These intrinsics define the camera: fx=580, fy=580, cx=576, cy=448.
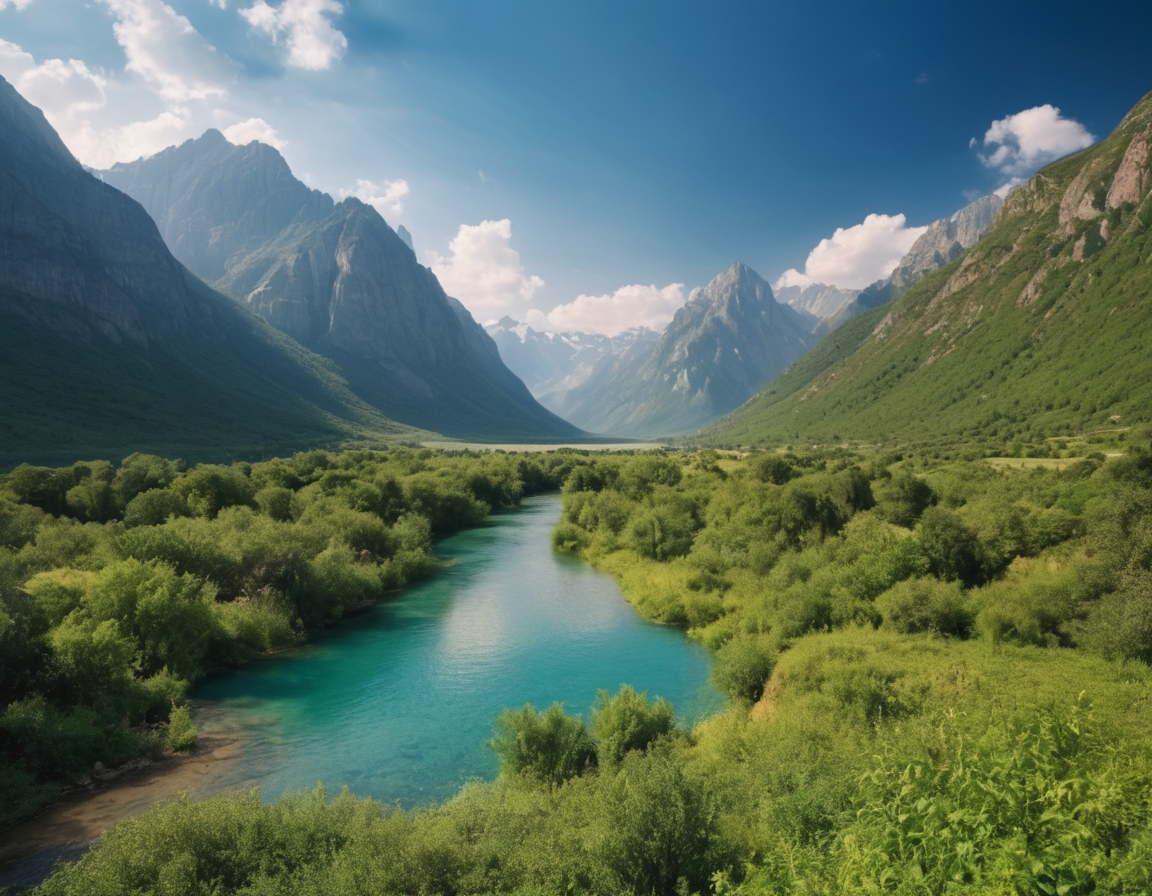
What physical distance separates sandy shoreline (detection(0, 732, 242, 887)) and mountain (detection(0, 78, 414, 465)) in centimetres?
9709

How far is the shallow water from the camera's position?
→ 23.2 meters

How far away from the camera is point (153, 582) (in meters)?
29.7

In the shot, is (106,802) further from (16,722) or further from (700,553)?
(700,553)

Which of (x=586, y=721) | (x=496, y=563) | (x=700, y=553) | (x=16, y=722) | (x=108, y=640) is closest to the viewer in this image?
(x=16, y=722)

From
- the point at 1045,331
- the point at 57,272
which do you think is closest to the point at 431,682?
the point at 1045,331

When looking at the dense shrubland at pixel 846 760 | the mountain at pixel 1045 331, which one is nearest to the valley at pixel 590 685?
the dense shrubland at pixel 846 760

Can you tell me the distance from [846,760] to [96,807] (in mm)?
24586

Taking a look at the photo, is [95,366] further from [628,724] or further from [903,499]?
[903,499]

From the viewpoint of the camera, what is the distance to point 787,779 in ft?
54.4

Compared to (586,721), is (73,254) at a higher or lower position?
higher

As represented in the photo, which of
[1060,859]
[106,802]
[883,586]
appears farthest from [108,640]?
[883,586]

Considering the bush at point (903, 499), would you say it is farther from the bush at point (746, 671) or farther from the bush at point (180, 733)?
the bush at point (180, 733)

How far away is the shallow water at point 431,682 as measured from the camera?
23188mm

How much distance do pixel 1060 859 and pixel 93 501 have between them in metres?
65.6
